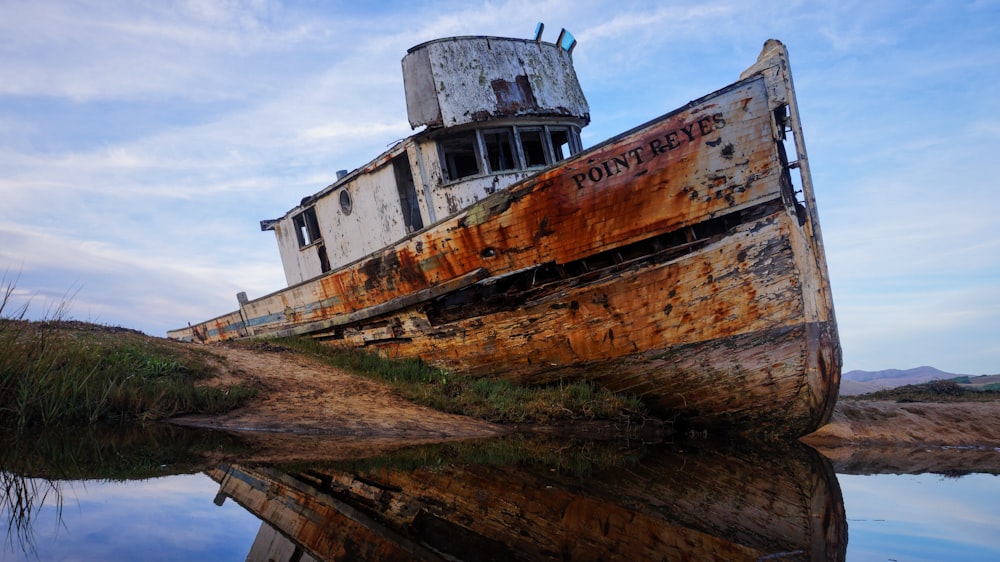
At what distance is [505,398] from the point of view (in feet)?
22.7

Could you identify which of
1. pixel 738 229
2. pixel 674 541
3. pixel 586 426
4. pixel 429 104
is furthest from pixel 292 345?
pixel 674 541

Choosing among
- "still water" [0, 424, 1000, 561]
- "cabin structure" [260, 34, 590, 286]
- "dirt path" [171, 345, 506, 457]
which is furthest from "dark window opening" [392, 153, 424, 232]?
Answer: "still water" [0, 424, 1000, 561]

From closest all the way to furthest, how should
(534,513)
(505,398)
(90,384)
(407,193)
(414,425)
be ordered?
(534,513) < (90,384) < (414,425) < (505,398) < (407,193)

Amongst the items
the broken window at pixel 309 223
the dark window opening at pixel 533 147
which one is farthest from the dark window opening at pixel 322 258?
the dark window opening at pixel 533 147

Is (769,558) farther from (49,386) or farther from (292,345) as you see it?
(292,345)

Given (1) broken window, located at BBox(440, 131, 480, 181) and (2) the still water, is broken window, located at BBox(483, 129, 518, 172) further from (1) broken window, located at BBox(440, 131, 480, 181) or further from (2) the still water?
(2) the still water

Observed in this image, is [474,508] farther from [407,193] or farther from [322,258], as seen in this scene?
[322,258]

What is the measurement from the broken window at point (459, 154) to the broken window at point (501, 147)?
0.18m

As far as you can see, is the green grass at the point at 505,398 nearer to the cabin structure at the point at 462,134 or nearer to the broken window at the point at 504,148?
the cabin structure at the point at 462,134

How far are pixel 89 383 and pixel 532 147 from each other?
19.5 ft

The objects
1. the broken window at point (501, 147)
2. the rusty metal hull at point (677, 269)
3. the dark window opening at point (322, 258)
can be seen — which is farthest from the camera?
the dark window opening at point (322, 258)

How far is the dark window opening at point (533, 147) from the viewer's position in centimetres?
872

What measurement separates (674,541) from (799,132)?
4627 mm

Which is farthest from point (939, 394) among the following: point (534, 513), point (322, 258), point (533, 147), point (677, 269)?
point (322, 258)
